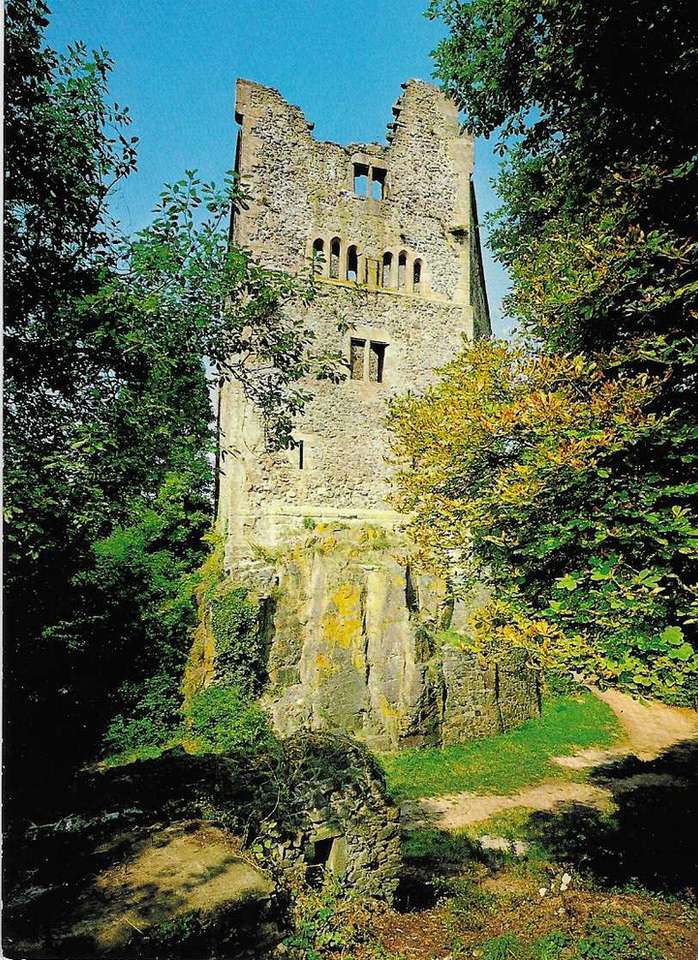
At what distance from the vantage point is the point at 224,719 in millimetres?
12180

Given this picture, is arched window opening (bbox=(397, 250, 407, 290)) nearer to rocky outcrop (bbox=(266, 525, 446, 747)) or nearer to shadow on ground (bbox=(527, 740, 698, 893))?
rocky outcrop (bbox=(266, 525, 446, 747))

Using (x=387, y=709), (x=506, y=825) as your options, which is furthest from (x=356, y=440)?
(x=506, y=825)

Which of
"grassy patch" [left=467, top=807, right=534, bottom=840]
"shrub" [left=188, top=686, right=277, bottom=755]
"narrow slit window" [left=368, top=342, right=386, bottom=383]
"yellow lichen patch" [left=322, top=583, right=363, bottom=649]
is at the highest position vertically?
"narrow slit window" [left=368, top=342, right=386, bottom=383]

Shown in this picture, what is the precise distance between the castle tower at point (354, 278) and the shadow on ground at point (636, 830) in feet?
27.0

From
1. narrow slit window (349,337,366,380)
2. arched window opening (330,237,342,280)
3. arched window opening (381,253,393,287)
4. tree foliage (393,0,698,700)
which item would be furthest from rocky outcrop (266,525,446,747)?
arched window opening (381,253,393,287)

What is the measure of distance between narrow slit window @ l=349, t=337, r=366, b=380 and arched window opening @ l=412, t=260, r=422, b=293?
2.58m

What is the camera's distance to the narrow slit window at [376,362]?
16.9 metres

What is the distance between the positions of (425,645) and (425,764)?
2.44m

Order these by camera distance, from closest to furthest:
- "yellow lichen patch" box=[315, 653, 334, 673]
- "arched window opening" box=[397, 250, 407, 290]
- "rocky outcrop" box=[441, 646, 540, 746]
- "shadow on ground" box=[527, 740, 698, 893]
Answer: "shadow on ground" box=[527, 740, 698, 893], "yellow lichen patch" box=[315, 653, 334, 673], "rocky outcrop" box=[441, 646, 540, 746], "arched window opening" box=[397, 250, 407, 290]

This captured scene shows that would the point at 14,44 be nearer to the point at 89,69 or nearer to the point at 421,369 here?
the point at 89,69

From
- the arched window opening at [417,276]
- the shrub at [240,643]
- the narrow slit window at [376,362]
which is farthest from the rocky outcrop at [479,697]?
the arched window opening at [417,276]

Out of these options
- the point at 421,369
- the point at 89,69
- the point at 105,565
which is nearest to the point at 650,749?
the point at 421,369

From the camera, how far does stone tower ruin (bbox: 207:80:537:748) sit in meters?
12.6

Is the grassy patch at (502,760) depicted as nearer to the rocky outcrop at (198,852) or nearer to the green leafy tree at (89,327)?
the rocky outcrop at (198,852)
